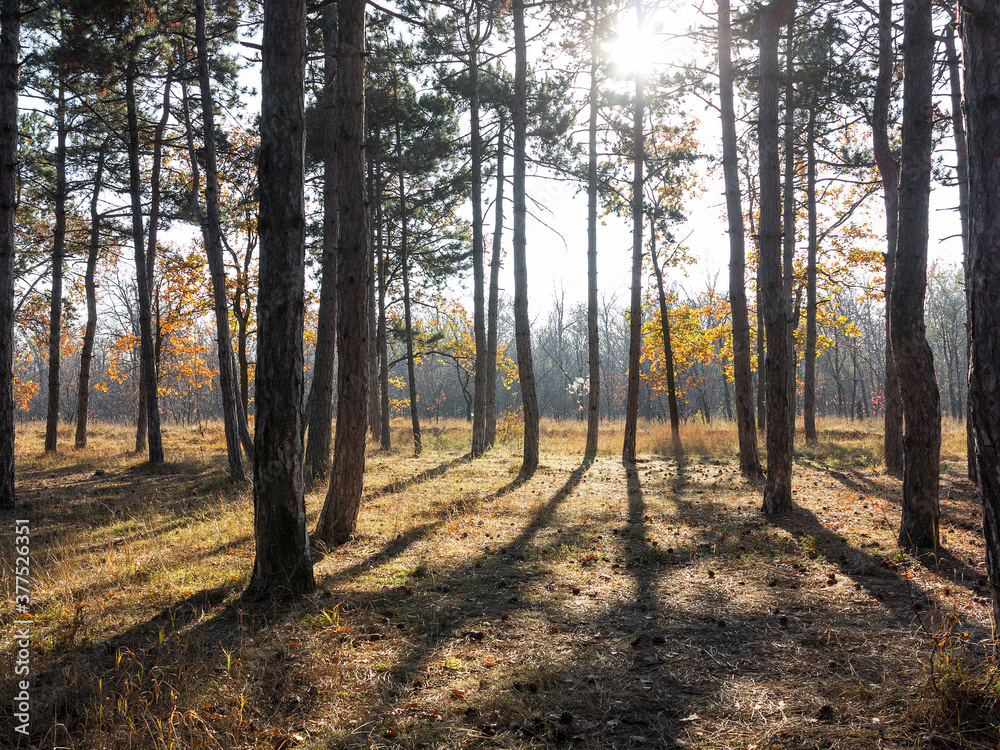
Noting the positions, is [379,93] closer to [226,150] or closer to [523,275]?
[226,150]

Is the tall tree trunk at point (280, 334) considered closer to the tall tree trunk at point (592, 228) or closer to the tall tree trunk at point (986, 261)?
the tall tree trunk at point (986, 261)

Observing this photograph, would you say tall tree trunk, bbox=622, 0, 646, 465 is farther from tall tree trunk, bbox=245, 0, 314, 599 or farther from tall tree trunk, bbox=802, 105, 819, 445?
tall tree trunk, bbox=245, 0, 314, 599

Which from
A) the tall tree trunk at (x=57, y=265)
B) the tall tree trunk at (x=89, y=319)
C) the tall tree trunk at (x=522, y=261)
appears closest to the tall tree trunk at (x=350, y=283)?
the tall tree trunk at (x=522, y=261)

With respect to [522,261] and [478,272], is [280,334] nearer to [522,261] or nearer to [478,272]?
[522,261]

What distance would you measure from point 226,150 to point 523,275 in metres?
7.80

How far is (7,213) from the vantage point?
29.2 ft

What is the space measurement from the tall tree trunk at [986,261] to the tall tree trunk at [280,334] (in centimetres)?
462

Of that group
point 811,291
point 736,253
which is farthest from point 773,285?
point 811,291

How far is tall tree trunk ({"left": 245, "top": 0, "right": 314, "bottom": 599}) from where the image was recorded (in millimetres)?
4730

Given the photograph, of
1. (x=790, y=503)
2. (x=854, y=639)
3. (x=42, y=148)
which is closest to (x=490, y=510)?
(x=790, y=503)

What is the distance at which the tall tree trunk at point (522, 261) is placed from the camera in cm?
1239

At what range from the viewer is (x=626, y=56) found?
13.4m

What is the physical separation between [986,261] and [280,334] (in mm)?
4822

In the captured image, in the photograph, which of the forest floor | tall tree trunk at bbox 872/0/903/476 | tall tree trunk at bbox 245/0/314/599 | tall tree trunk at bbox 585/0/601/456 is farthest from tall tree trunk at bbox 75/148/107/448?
tall tree trunk at bbox 872/0/903/476
